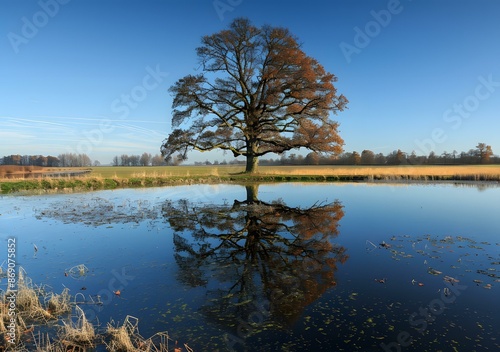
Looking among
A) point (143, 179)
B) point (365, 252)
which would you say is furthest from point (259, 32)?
point (365, 252)

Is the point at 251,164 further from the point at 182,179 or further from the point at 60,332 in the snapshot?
the point at 60,332

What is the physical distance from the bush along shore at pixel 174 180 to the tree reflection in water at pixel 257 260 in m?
16.1

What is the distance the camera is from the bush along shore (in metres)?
27.3

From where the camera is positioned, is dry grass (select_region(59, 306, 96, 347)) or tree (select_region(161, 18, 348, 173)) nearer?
dry grass (select_region(59, 306, 96, 347))

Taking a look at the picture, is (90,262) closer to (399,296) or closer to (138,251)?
(138,251)

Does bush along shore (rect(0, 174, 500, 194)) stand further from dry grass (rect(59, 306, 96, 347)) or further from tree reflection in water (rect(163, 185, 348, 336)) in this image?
dry grass (rect(59, 306, 96, 347))

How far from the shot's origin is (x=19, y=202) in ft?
66.3

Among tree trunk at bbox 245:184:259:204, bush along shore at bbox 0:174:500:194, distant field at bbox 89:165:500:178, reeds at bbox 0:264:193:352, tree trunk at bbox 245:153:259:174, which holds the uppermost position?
tree trunk at bbox 245:153:259:174

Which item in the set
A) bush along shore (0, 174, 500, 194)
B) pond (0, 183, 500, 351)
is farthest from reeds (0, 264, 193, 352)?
bush along shore (0, 174, 500, 194)

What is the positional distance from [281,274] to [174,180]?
27675 mm

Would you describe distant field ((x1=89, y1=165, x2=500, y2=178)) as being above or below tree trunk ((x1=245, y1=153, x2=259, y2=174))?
Answer: below

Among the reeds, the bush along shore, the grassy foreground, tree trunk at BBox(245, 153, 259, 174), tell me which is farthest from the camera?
tree trunk at BBox(245, 153, 259, 174)

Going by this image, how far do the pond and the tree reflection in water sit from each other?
0.15 feet

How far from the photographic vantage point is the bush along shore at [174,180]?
27.3 metres
